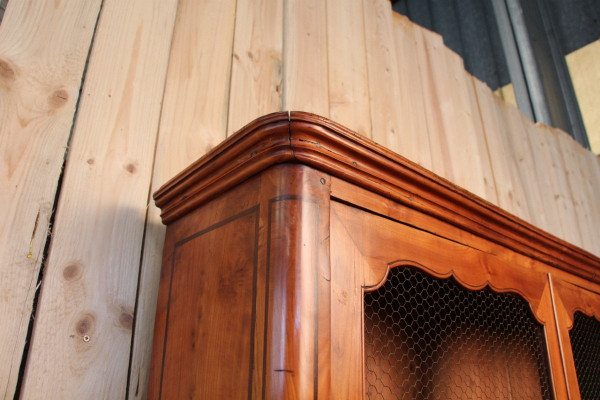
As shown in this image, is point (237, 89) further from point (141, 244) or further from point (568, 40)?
point (568, 40)

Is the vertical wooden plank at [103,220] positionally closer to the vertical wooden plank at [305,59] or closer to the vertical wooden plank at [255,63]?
the vertical wooden plank at [255,63]

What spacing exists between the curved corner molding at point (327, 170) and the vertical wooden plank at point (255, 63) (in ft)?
1.04

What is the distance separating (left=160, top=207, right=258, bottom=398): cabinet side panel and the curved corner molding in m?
0.06

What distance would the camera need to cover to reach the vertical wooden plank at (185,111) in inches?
27.5

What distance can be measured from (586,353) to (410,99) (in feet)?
2.52

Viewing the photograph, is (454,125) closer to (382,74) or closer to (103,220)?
(382,74)

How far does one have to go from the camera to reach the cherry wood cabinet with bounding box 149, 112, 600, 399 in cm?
47

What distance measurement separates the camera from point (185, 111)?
857 millimetres

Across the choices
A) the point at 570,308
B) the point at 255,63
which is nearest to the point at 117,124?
the point at 255,63

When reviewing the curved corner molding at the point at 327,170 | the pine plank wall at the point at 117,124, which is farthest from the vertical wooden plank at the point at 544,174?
the curved corner molding at the point at 327,170

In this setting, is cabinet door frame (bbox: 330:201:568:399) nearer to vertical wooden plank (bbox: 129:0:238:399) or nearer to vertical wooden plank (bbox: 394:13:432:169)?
vertical wooden plank (bbox: 129:0:238:399)

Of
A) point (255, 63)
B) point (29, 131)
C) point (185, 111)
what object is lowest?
point (29, 131)

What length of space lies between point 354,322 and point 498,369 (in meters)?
0.48

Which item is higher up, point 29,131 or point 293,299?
point 29,131
